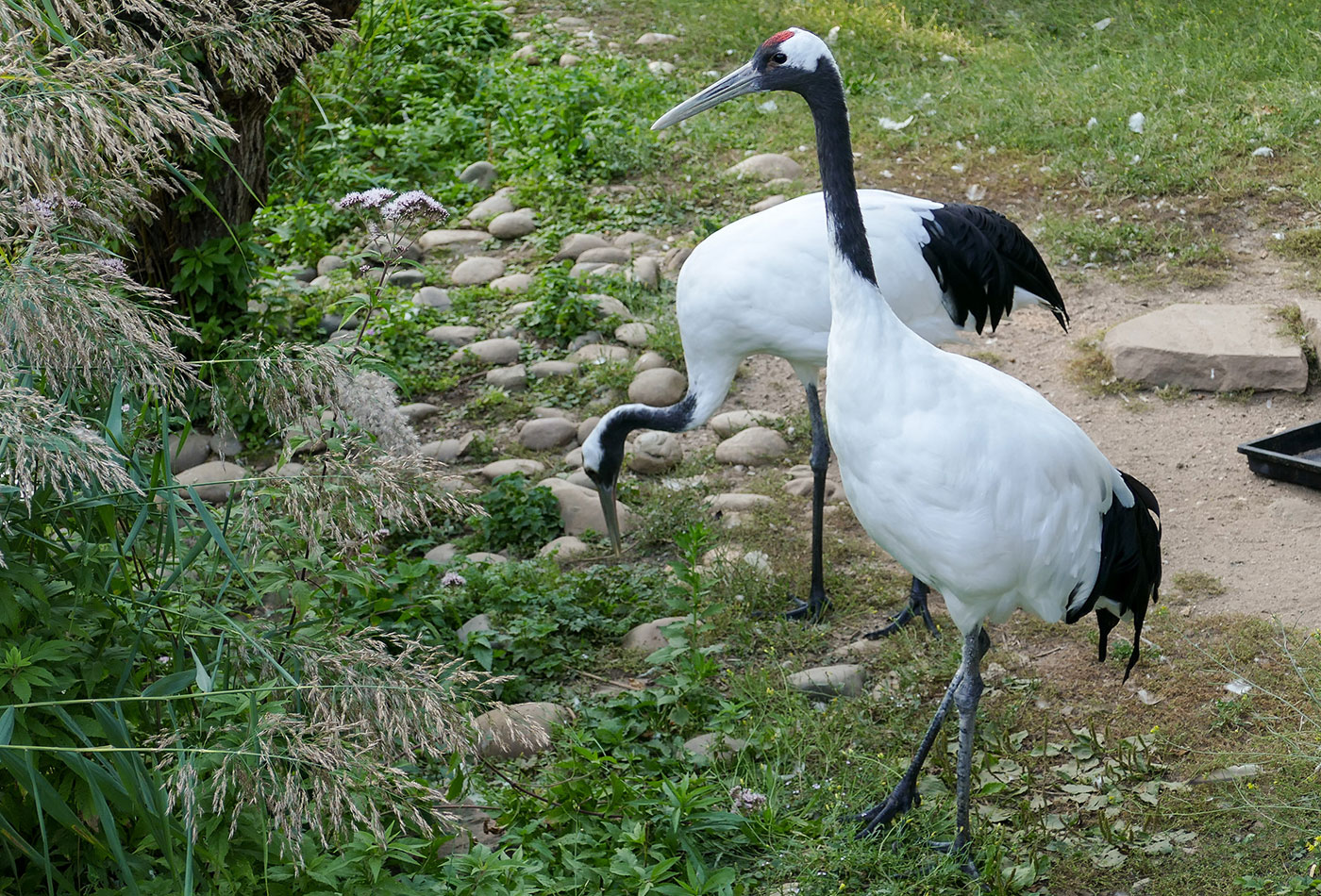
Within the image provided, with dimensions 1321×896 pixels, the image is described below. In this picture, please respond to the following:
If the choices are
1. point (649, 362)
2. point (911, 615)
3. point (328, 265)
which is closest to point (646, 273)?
point (649, 362)

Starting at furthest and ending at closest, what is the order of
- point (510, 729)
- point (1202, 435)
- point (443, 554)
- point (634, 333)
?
point (634, 333) → point (1202, 435) → point (443, 554) → point (510, 729)

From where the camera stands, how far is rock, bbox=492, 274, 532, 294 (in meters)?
6.29

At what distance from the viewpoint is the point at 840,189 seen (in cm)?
314

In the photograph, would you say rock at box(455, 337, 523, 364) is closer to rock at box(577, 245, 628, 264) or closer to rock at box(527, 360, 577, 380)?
rock at box(527, 360, 577, 380)

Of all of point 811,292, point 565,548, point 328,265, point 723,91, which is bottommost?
point 565,548

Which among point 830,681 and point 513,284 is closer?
point 830,681

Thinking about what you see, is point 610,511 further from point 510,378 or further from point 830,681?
point 510,378

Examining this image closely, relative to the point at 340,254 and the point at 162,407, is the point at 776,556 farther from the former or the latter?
the point at 340,254

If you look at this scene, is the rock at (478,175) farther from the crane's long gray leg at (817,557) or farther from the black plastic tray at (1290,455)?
the black plastic tray at (1290,455)

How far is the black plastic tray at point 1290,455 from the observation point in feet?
14.5

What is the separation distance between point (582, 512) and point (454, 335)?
1.66 m

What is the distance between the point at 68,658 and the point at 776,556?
272cm

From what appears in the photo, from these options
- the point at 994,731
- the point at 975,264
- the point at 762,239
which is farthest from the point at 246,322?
the point at 994,731

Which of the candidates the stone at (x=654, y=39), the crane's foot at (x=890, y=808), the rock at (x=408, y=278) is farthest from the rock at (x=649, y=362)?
the stone at (x=654, y=39)
